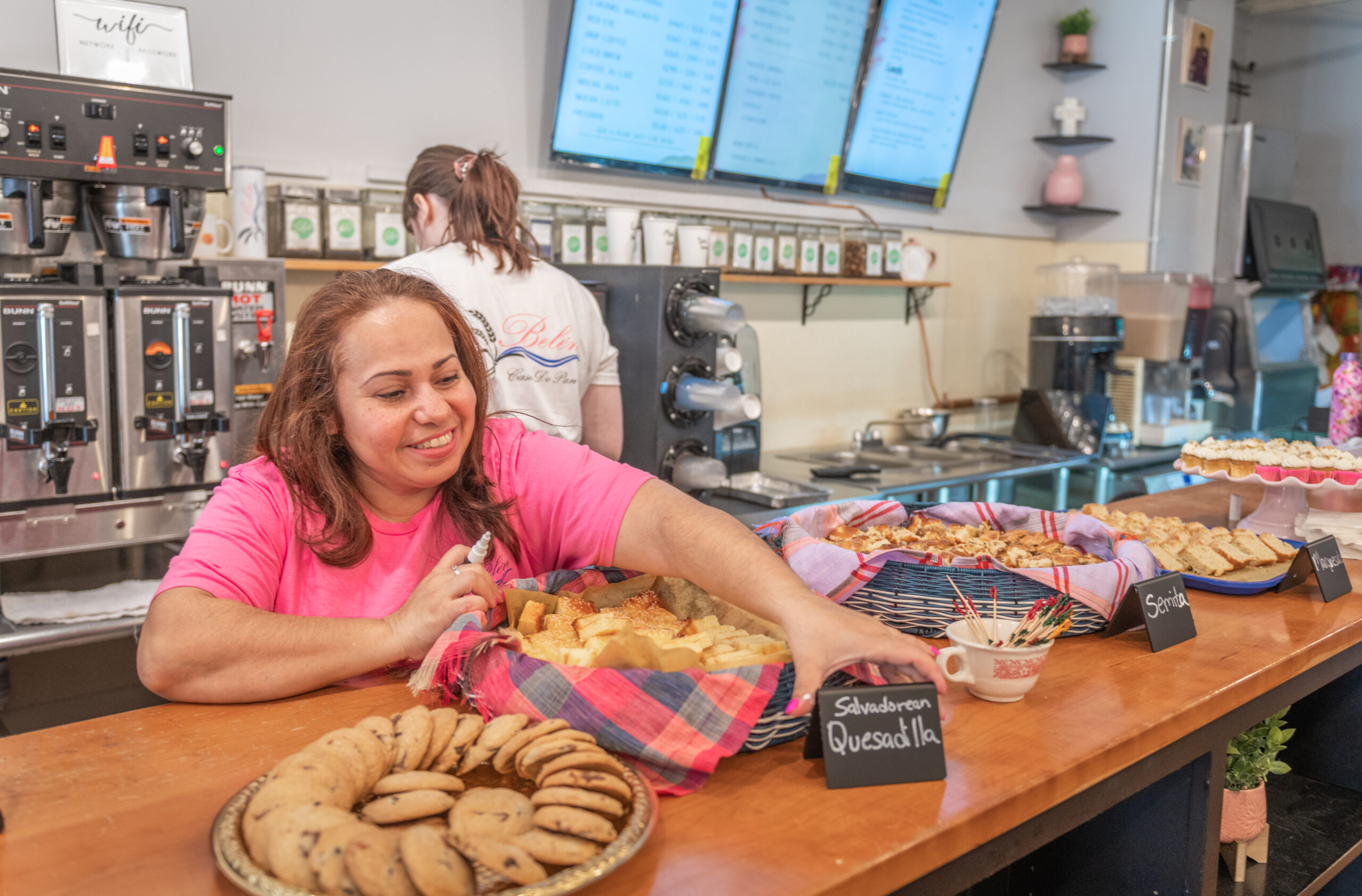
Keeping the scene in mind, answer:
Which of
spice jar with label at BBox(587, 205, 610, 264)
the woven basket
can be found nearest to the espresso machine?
spice jar with label at BBox(587, 205, 610, 264)

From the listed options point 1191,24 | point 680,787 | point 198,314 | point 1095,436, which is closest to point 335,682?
point 680,787

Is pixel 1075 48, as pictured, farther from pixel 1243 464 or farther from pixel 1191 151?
pixel 1243 464

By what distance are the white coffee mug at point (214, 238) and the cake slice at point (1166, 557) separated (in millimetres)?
2399

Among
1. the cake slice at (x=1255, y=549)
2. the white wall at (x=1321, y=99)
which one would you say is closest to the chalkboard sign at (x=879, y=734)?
the cake slice at (x=1255, y=549)

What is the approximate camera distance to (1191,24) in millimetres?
5125

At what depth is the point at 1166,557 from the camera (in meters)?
1.89

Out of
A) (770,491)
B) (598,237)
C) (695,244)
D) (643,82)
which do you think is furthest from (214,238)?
(770,491)

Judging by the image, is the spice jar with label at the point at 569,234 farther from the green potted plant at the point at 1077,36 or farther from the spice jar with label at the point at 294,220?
the green potted plant at the point at 1077,36

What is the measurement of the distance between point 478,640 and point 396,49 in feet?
8.39

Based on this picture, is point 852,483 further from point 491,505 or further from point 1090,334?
point 491,505

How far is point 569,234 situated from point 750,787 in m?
2.67

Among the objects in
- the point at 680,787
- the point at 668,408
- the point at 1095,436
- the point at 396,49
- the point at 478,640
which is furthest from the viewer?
the point at 1095,436

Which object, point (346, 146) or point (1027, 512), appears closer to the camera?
point (1027, 512)

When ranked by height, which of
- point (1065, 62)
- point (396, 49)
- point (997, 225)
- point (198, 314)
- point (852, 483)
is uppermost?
point (1065, 62)
